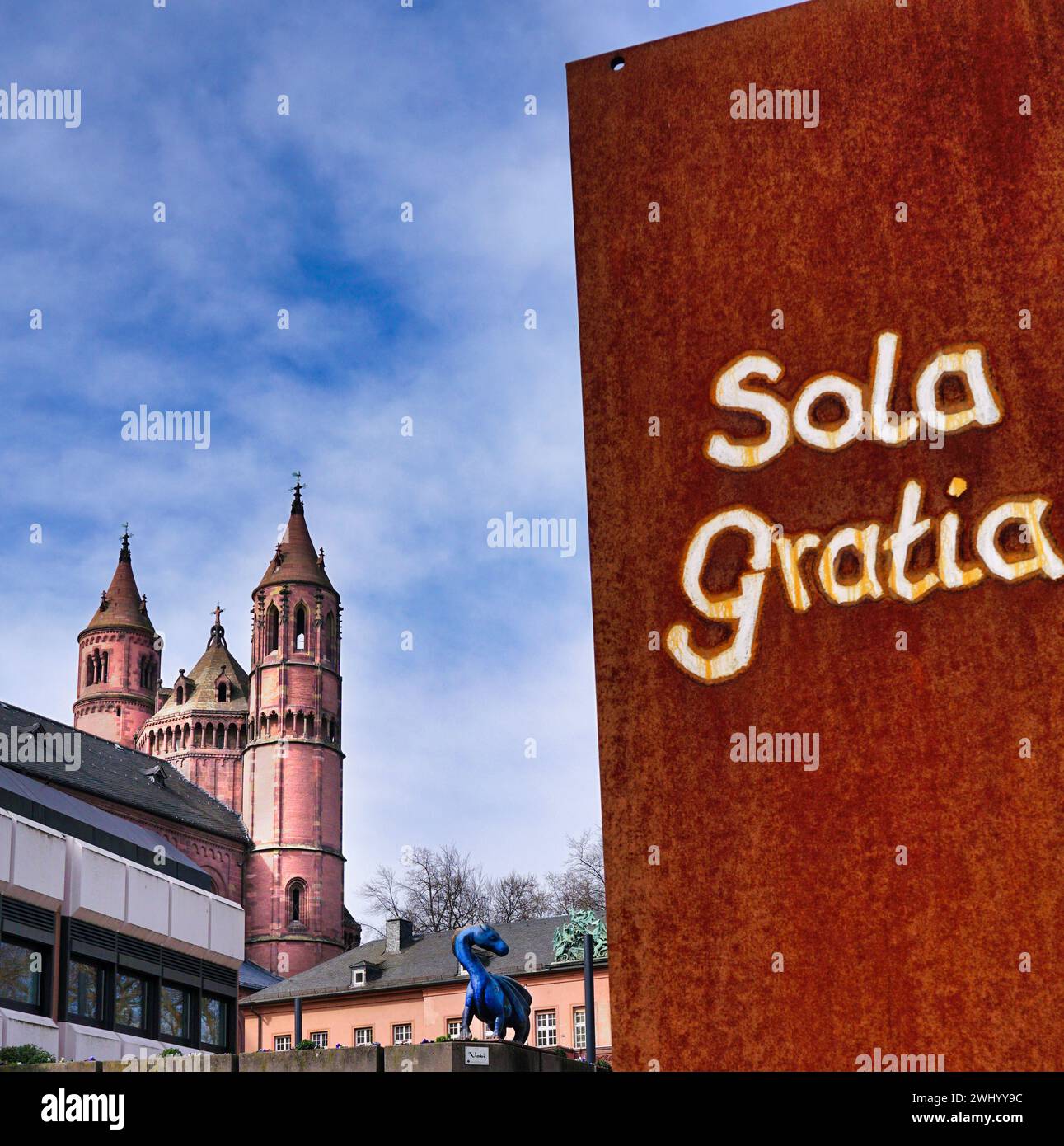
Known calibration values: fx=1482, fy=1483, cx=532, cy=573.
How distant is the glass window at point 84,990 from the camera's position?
97.1 ft

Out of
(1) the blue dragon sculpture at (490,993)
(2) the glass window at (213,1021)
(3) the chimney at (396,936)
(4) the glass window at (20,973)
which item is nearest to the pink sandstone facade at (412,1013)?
(3) the chimney at (396,936)

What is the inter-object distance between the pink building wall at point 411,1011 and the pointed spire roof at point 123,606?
158 feet

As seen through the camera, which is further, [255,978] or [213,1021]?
[255,978]

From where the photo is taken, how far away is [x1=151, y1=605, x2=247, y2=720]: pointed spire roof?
292 feet

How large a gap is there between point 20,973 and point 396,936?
31741 millimetres

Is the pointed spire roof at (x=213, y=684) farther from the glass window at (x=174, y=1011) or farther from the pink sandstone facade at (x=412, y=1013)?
the glass window at (x=174, y=1011)

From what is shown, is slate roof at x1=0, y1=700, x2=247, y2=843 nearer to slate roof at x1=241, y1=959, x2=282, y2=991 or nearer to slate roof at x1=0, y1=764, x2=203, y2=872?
slate roof at x1=241, y1=959, x2=282, y2=991

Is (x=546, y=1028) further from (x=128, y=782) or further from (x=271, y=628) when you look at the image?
(x=271, y=628)

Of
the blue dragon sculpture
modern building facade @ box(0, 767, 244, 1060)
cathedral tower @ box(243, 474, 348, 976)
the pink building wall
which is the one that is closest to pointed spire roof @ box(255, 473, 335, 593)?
cathedral tower @ box(243, 474, 348, 976)

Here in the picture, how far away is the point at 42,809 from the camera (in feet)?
97.6

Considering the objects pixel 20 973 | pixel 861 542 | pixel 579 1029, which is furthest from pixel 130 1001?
pixel 861 542

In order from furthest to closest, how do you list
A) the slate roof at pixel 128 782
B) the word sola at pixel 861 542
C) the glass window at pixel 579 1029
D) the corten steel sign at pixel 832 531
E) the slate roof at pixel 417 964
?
the slate roof at pixel 128 782
the slate roof at pixel 417 964
the glass window at pixel 579 1029
the word sola at pixel 861 542
the corten steel sign at pixel 832 531

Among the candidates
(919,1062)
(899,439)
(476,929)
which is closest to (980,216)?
(899,439)

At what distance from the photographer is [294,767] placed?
7956 centimetres
